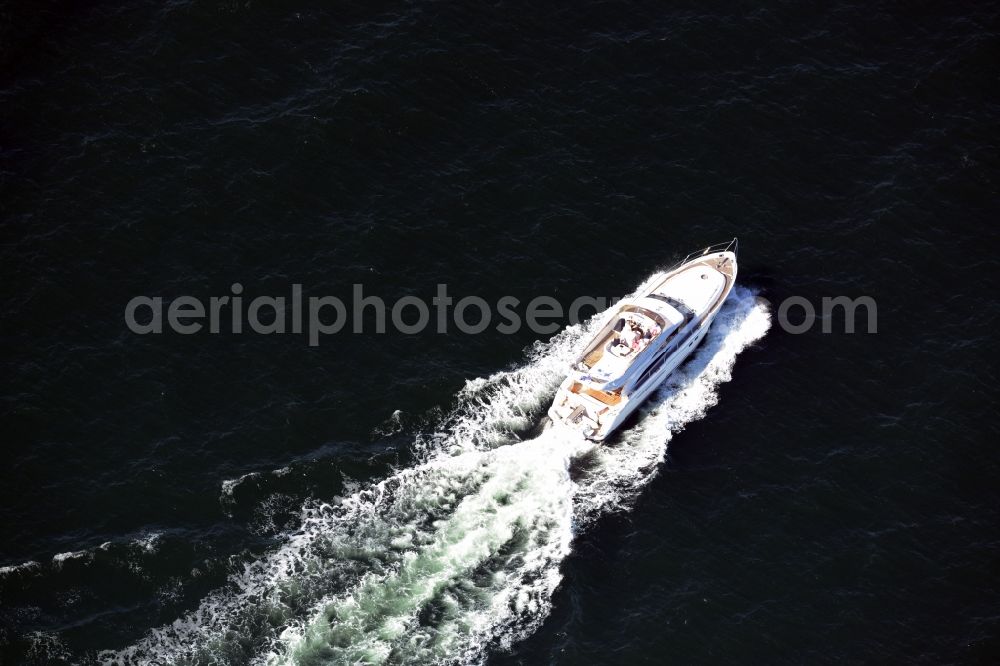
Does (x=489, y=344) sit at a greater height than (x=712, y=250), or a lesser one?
lesser

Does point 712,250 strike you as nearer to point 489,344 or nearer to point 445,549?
point 489,344

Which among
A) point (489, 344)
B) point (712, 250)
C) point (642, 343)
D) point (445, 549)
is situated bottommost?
point (445, 549)

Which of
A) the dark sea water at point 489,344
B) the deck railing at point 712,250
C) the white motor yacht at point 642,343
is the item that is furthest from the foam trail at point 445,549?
the deck railing at point 712,250

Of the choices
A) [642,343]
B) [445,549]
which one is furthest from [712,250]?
[445,549]

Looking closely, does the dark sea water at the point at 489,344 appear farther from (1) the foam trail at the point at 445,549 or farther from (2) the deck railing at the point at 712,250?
(2) the deck railing at the point at 712,250

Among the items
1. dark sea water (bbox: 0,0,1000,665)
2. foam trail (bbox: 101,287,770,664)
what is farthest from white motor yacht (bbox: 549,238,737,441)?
dark sea water (bbox: 0,0,1000,665)

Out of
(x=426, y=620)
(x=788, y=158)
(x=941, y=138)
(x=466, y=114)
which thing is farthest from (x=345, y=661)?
(x=941, y=138)
